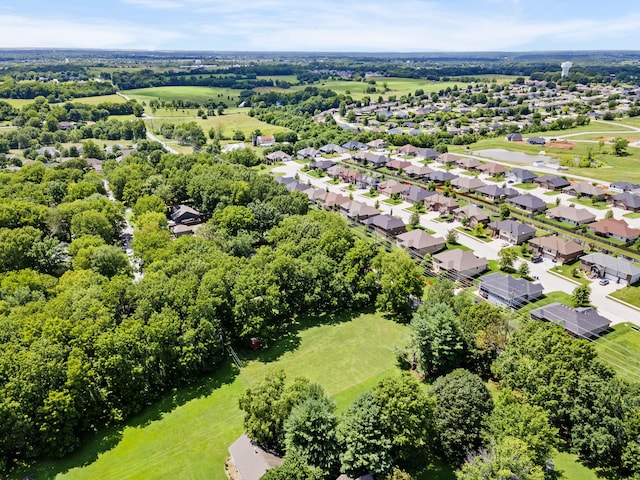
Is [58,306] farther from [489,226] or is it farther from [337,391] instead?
[489,226]

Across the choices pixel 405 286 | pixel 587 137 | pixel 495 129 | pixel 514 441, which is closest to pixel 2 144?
pixel 405 286

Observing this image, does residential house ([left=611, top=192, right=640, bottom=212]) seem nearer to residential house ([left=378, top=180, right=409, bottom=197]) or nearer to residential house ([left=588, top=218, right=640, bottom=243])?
residential house ([left=588, top=218, right=640, bottom=243])

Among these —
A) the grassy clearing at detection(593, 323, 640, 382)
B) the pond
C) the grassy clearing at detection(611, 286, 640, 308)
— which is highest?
the pond

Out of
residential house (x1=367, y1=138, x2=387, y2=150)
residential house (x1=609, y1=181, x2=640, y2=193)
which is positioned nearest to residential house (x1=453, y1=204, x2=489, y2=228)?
residential house (x1=609, y1=181, x2=640, y2=193)

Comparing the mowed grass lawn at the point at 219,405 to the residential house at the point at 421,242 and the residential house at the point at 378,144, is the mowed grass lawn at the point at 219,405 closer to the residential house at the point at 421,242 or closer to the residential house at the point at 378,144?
the residential house at the point at 421,242

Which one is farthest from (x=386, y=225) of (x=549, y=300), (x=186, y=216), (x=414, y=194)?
(x=186, y=216)

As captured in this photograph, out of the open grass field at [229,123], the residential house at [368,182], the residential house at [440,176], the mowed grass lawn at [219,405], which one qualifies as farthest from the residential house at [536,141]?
the mowed grass lawn at [219,405]
